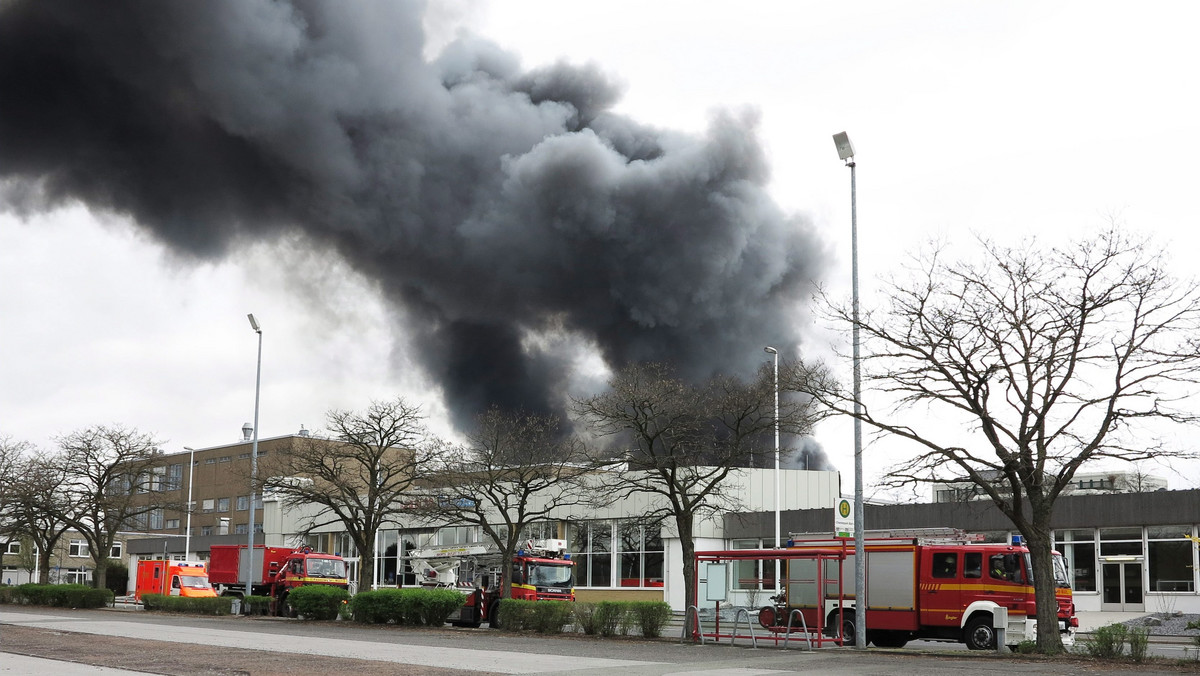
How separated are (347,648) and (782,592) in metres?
11.0

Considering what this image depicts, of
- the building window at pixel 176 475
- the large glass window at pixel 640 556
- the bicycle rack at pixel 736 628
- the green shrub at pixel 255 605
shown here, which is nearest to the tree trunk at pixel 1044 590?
the bicycle rack at pixel 736 628

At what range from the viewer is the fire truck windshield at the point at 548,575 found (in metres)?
36.8

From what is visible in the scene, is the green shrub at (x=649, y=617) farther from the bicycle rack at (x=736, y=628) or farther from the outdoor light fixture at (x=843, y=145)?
the outdoor light fixture at (x=843, y=145)

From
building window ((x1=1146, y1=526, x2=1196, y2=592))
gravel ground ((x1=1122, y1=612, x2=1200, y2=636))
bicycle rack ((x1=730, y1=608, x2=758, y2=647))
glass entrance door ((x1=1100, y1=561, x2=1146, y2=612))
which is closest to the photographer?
bicycle rack ((x1=730, y1=608, x2=758, y2=647))

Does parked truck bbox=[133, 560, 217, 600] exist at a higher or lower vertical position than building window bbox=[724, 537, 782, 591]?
lower

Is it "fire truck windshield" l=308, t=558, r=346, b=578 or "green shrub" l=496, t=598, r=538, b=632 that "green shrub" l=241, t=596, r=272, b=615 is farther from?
"green shrub" l=496, t=598, r=538, b=632

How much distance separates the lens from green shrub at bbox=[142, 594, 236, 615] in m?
43.9

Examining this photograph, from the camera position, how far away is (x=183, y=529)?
97.6m

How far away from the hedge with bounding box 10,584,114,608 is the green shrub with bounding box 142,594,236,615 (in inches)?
66.6

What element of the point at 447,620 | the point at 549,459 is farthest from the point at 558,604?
the point at 549,459

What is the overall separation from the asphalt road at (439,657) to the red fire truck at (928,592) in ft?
6.94

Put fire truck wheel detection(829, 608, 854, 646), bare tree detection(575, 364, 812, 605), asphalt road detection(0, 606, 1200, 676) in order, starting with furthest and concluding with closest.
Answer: bare tree detection(575, 364, 812, 605)
fire truck wheel detection(829, 608, 854, 646)
asphalt road detection(0, 606, 1200, 676)

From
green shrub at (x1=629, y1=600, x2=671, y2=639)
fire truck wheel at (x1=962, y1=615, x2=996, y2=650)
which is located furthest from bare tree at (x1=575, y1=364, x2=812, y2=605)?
fire truck wheel at (x1=962, y1=615, x2=996, y2=650)

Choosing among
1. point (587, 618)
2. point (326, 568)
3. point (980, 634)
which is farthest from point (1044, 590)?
point (326, 568)
